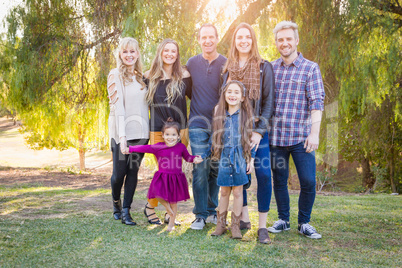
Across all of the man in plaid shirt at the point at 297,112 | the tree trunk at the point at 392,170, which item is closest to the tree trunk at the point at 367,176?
the tree trunk at the point at 392,170

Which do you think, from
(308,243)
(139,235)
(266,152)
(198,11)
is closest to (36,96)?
(198,11)

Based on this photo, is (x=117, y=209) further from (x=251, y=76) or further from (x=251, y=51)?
(x=251, y=51)

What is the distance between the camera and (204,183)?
3.46 meters

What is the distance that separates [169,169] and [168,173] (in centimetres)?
4

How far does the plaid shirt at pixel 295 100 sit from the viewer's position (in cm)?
318

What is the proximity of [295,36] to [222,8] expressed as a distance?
124 inches

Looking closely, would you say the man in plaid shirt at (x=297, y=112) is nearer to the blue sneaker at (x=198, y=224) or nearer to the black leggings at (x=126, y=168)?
the blue sneaker at (x=198, y=224)

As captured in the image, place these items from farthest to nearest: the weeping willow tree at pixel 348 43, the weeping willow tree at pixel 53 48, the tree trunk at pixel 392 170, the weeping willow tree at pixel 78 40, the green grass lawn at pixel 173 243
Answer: the tree trunk at pixel 392 170, the weeping willow tree at pixel 53 48, the weeping willow tree at pixel 78 40, the weeping willow tree at pixel 348 43, the green grass lawn at pixel 173 243

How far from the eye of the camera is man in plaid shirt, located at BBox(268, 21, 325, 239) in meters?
3.18

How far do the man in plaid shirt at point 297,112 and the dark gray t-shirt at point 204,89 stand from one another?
22.0 inches

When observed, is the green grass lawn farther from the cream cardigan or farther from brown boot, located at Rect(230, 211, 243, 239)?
the cream cardigan

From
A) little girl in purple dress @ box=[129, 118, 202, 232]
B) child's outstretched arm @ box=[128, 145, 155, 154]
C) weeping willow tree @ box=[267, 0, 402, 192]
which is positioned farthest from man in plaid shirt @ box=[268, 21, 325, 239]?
weeping willow tree @ box=[267, 0, 402, 192]

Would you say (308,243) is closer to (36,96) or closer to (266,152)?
(266,152)

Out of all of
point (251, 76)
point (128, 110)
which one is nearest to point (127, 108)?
point (128, 110)
